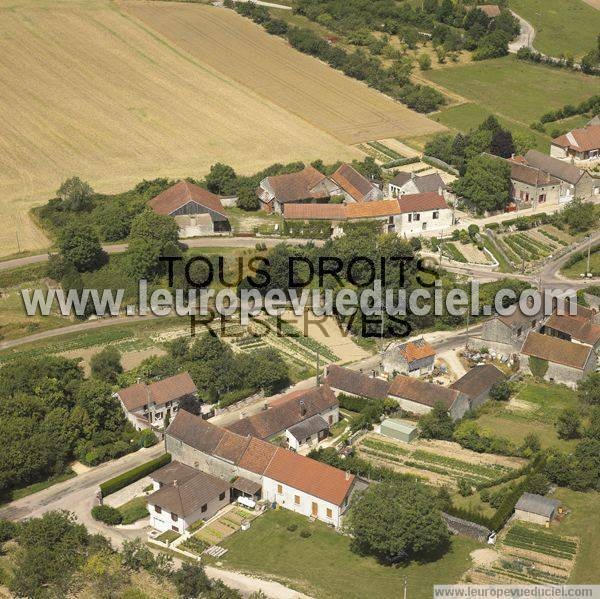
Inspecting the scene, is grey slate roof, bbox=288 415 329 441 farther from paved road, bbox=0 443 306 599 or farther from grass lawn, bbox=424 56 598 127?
grass lawn, bbox=424 56 598 127

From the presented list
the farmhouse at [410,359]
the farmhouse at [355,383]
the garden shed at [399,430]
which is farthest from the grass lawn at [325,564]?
the farmhouse at [410,359]

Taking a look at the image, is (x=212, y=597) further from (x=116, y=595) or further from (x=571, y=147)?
Answer: (x=571, y=147)

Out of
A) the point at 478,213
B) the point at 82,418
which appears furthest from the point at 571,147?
the point at 82,418

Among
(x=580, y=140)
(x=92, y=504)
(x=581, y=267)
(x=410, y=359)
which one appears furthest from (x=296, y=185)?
(x=92, y=504)

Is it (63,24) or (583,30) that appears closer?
(63,24)

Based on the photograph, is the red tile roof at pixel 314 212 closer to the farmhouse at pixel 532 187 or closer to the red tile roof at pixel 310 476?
the farmhouse at pixel 532 187

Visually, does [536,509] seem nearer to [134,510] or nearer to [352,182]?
[134,510]

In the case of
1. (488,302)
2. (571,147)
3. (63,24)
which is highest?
(63,24)
